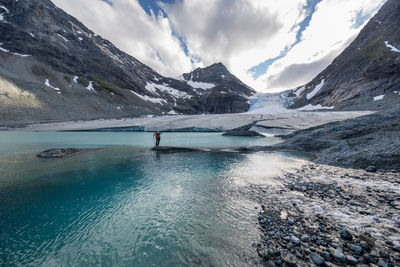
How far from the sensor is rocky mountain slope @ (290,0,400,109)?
57.0 metres

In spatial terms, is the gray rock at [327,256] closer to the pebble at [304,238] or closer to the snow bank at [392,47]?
the pebble at [304,238]

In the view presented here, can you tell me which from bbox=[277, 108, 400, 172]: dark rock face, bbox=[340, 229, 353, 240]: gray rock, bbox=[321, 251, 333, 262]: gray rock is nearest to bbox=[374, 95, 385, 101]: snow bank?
bbox=[277, 108, 400, 172]: dark rock face

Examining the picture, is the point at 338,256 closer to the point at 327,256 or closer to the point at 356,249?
the point at 327,256

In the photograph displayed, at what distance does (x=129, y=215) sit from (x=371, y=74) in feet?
307

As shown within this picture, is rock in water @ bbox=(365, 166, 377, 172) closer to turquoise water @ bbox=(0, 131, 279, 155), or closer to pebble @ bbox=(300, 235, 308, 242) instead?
pebble @ bbox=(300, 235, 308, 242)

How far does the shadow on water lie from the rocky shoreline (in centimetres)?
67

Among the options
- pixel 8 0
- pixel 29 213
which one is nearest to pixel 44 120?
pixel 29 213

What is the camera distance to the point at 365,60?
227 ft

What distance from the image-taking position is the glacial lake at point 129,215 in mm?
4059

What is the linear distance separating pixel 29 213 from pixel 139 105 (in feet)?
328

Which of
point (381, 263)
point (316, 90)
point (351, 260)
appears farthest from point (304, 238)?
point (316, 90)

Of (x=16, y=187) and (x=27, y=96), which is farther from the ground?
(x=27, y=96)

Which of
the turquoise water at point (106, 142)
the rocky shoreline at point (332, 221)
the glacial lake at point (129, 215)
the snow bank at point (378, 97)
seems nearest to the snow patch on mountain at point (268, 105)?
the snow bank at point (378, 97)

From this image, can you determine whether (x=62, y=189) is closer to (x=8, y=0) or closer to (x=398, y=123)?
(x=398, y=123)
